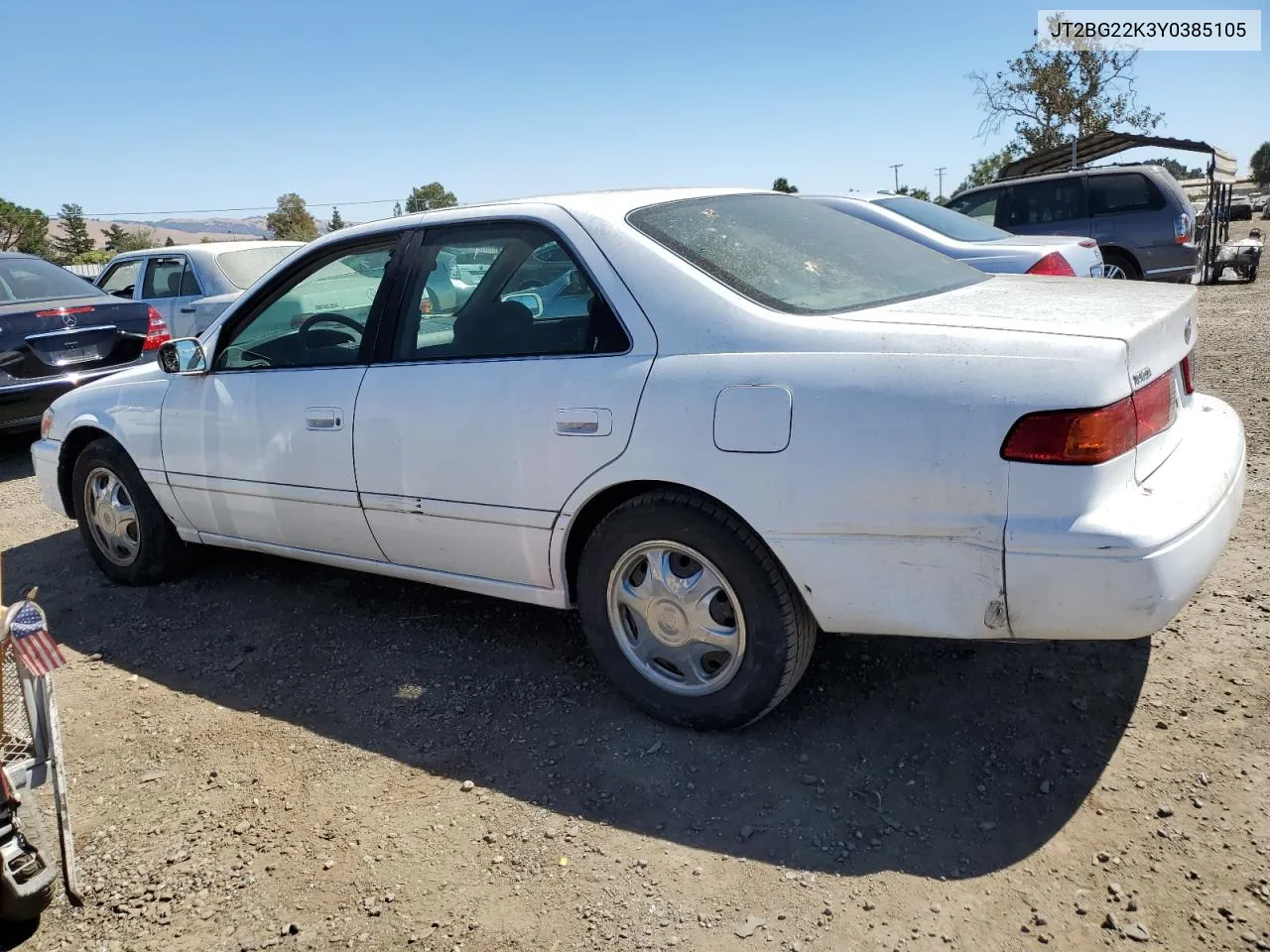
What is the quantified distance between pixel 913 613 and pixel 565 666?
141 centimetres

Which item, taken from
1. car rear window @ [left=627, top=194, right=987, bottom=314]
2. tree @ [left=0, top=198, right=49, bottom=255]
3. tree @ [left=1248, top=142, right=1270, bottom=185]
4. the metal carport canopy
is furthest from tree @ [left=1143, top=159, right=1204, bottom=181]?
tree @ [left=0, top=198, right=49, bottom=255]

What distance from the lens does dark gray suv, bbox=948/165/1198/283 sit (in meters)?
10.9

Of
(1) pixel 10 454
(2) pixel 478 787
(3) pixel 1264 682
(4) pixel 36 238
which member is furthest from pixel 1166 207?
(4) pixel 36 238

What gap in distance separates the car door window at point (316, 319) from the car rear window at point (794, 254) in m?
1.19

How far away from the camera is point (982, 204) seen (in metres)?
12.5

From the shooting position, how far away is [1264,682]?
2.97 m

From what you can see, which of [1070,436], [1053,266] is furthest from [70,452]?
[1053,266]

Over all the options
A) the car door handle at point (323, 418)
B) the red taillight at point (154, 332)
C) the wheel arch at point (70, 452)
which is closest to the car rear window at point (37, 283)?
the red taillight at point (154, 332)

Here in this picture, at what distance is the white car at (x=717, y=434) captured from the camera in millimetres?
2334

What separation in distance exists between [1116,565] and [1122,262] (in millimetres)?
10493

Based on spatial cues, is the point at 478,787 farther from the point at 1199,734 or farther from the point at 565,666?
the point at 1199,734

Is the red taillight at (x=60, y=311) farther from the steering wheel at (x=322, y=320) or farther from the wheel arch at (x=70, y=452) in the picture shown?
the steering wheel at (x=322, y=320)

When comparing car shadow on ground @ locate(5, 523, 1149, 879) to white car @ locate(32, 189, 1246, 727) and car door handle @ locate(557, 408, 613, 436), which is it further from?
car door handle @ locate(557, 408, 613, 436)

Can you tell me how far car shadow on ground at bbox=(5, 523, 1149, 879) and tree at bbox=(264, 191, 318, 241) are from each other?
32350 millimetres
